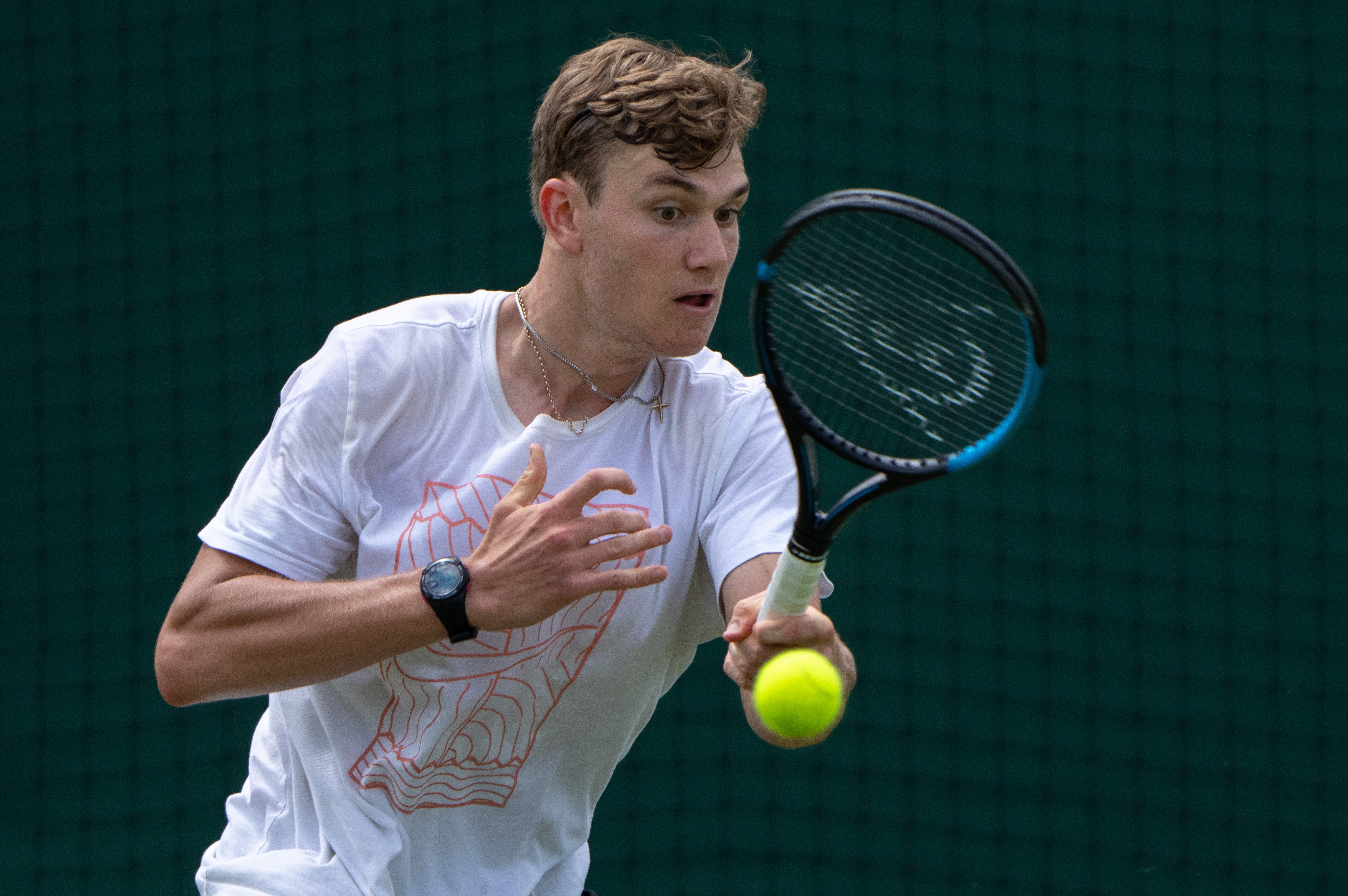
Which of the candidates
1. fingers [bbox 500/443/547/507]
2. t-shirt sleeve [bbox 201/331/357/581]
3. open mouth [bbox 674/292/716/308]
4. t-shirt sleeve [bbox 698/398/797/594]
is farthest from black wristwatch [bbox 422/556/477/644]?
open mouth [bbox 674/292/716/308]

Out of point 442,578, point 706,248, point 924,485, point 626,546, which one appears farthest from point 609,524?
point 924,485

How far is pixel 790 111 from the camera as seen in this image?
15.7ft

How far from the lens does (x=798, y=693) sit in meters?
1.81

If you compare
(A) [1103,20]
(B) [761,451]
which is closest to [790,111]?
(A) [1103,20]

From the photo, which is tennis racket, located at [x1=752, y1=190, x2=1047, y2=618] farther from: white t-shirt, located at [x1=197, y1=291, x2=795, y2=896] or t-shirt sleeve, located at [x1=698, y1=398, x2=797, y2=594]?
white t-shirt, located at [x1=197, y1=291, x2=795, y2=896]

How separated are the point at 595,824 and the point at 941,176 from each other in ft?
7.49

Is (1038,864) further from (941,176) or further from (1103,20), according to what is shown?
(1103,20)

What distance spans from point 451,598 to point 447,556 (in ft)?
0.70

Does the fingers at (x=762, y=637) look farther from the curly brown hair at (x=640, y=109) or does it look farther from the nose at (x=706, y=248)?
the curly brown hair at (x=640, y=109)

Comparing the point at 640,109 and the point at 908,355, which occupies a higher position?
the point at 640,109

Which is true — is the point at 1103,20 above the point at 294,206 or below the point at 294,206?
above

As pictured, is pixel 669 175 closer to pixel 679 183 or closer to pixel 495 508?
pixel 679 183

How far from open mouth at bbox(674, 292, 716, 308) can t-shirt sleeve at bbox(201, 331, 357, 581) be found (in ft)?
1.62

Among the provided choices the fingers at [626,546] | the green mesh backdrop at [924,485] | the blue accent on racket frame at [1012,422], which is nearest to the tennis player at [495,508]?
the fingers at [626,546]
